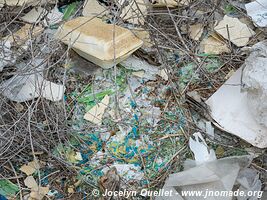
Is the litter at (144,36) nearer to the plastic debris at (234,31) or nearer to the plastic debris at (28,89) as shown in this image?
the plastic debris at (234,31)

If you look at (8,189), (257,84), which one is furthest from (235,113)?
(8,189)

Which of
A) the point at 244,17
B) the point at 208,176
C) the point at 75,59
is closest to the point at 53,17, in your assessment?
the point at 75,59

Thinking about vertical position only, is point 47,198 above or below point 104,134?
below

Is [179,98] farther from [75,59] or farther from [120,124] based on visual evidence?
[75,59]

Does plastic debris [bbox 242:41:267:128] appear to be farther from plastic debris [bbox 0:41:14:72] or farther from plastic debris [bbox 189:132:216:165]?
plastic debris [bbox 0:41:14:72]

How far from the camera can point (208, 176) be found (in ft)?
7.52

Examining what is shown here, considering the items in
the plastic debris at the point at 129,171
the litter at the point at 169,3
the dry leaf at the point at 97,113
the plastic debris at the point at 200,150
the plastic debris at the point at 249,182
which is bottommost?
the plastic debris at the point at 129,171

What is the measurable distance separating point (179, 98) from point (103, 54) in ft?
1.43

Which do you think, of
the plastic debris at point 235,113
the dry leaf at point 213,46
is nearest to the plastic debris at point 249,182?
the plastic debris at point 235,113

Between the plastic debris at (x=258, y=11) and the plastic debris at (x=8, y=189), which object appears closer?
the plastic debris at (x=8, y=189)

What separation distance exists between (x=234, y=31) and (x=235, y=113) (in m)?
0.56

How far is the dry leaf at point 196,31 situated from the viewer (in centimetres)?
286

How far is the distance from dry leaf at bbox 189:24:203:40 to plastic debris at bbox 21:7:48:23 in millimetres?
816

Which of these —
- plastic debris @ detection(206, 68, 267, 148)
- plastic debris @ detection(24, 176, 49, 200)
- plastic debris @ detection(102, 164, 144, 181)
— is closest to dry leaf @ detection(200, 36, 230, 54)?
plastic debris @ detection(206, 68, 267, 148)
